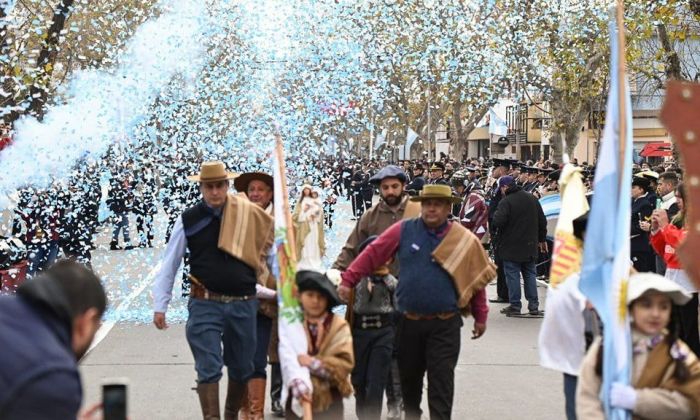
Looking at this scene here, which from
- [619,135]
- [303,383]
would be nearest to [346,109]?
[303,383]

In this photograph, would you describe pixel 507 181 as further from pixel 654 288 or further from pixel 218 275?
pixel 654 288

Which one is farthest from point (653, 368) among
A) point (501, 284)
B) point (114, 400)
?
point (501, 284)

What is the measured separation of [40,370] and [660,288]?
2.70 meters

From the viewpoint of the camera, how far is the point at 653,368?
192 inches

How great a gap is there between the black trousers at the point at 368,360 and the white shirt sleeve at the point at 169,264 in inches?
49.0

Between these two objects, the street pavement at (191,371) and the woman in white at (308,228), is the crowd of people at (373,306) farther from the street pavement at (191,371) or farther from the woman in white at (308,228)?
the street pavement at (191,371)

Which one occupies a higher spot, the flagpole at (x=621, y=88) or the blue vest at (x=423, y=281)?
the flagpole at (x=621, y=88)

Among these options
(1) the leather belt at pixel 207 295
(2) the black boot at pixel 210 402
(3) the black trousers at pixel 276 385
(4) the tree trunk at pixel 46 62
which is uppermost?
(4) the tree trunk at pixel 46 62

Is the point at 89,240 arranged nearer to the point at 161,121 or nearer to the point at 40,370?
the point at 161,121

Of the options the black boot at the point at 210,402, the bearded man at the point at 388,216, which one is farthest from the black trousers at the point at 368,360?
the black boot at the point at 210,402

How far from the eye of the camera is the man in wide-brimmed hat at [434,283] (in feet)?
23.7

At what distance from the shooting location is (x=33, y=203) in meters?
14.3

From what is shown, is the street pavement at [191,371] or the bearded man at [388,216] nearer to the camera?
the bearded man at [388,216]

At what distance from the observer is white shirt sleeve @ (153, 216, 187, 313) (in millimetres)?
7523
